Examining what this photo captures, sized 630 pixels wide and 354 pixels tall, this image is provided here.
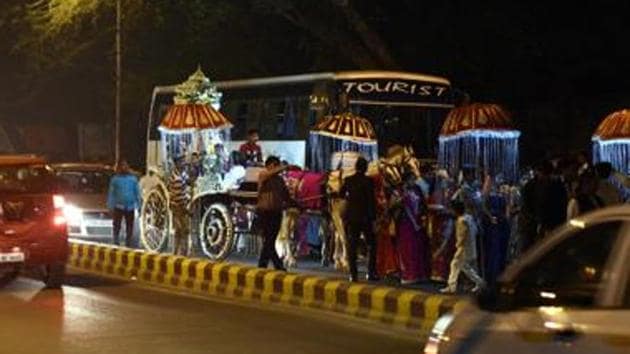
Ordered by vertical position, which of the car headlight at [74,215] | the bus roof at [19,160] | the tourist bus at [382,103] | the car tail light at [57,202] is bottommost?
the car headlight at [74,215]

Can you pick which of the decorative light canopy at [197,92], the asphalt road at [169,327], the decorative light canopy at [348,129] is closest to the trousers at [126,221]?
the decorative light canopy at [197,92]

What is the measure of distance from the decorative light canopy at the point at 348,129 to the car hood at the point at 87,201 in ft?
20.6

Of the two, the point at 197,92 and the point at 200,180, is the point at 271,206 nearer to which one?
the point at 200,180

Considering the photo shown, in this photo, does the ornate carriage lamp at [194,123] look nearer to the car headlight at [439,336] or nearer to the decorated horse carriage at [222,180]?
the decorated horse carriage at [222,180]

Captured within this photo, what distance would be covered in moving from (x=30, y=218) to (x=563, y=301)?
1100 cm

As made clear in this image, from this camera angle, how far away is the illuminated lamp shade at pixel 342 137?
57.4 ft

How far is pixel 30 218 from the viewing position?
593 inches

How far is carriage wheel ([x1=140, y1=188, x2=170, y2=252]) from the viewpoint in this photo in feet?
63.0

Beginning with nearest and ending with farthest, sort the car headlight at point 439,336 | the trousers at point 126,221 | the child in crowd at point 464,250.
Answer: the car headlight at point 439,336 → the child in crowd at point 464,250 → the trousers at point 126,221

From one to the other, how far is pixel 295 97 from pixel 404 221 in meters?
6.11

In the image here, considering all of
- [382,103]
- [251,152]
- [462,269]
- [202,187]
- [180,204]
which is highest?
[382,103]

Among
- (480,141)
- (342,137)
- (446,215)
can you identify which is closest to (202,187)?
(342,137)

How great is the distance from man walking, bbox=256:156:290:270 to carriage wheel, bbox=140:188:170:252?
355 centimetres

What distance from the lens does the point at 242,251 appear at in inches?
786
